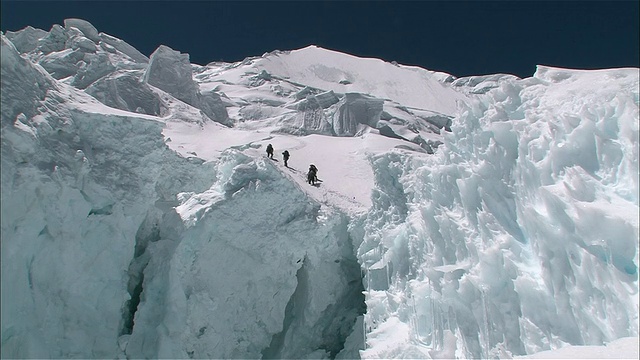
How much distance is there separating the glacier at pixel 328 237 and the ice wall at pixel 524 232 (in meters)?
0.03

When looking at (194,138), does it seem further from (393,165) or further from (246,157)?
(393,165)

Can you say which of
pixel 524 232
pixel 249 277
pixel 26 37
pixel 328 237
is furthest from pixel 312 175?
pixel 26 37

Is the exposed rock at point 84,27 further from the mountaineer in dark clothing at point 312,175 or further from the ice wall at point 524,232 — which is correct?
the ice wall at point 524,232

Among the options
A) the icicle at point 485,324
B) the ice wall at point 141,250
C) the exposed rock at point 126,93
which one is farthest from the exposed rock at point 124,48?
the icicle at point 485,324

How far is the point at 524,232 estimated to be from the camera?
27.2 feet

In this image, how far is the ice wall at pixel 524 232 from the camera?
274 inches

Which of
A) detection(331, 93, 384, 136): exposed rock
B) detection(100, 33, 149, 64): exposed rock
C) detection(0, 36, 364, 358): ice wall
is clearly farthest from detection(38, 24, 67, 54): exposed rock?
detection(0, 36, 364, 358): ice wall

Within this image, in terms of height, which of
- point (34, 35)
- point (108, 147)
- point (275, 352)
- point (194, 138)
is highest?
point (34, 35)

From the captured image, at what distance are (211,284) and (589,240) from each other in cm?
748

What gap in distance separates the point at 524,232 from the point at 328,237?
530 centimetres

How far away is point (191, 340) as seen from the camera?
36.2 ft

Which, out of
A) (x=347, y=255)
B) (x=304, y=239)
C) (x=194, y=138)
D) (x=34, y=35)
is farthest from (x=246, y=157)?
(x=34, y=35)

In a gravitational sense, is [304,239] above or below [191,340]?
above

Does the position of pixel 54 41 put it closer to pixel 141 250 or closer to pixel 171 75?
pixel 171 75
